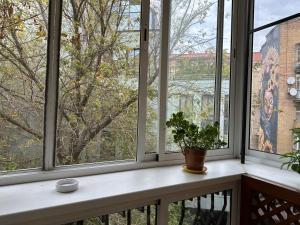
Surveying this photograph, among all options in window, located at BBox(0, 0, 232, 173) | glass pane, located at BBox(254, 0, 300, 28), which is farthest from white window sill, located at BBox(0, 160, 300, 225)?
glass pane, located at BBox(254, 0, 300, 28)

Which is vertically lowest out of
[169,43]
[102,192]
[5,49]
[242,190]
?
[242,190]

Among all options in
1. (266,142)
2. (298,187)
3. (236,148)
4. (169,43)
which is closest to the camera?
(298,187)

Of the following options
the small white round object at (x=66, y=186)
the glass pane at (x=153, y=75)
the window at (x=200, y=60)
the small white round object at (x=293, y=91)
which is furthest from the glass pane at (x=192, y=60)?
the small white round object at (x=66, y=186)

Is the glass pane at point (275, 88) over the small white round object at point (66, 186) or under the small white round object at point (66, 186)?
over

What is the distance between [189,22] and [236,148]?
1.03 m

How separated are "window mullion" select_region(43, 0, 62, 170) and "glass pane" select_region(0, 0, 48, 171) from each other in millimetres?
25

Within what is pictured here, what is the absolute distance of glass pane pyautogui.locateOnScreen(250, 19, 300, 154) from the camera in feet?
5.64

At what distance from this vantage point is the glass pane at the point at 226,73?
6.58ft

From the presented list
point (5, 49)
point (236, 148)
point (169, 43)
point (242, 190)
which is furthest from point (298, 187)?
point (5, 49)

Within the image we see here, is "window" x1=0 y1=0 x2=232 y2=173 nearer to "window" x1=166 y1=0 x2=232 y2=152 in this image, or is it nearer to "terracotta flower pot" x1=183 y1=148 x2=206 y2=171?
"window" x1=166 y1=0 x2=232 y2=152

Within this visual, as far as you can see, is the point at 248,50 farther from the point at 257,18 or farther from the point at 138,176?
the point at 138,176

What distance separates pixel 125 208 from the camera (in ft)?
4.12

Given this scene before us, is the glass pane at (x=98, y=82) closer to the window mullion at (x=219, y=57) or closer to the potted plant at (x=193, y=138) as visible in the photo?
the potted plant at (x=193, y=138)

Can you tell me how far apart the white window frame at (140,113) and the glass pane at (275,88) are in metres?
0.17
